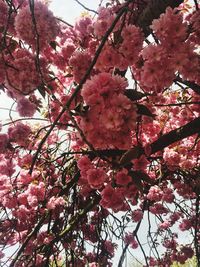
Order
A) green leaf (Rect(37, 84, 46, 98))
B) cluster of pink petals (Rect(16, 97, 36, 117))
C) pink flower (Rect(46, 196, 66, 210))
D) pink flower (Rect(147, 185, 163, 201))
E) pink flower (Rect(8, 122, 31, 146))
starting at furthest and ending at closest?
pink flower (Rect(147, 185, 163, 201)), pink flower (Rect(8, 122, 31, 146)), pink flower (Rect(46, 196, 66, 210)), cluster of pink petals (Rect(16, 97, 36, 117)), green leaf (Rect(37, 84, 46, 98))

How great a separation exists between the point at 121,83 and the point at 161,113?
3.49 m

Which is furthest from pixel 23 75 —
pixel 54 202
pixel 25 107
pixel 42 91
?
pixel 54 202

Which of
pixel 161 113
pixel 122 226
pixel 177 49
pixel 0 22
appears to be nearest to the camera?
pixel 177 49

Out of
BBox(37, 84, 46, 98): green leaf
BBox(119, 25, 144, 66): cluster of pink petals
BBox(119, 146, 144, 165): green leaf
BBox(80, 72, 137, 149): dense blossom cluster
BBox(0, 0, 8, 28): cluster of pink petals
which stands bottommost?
BBox(80, 72, 137, 149): dense blossom cluster

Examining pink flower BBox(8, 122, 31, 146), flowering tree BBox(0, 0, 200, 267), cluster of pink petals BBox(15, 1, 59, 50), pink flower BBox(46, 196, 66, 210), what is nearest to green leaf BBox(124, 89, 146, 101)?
flowering tree BBox(0, 0, 200, 267)

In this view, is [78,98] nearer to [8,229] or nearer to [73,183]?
[73,183]

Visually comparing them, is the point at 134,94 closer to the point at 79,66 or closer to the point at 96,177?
the point at 79,66

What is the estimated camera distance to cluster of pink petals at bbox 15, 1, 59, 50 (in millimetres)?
2354

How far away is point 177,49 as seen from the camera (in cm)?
187

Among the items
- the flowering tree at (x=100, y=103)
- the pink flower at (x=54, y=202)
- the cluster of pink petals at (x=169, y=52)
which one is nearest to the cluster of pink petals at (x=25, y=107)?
the flowering tree at (x=100, y=103)

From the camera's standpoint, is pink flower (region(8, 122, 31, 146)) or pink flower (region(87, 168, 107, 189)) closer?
pink flower (region(87, 168, 107, 189))

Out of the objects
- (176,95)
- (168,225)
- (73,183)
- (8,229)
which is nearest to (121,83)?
(73,183)

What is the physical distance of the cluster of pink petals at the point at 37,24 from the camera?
92.7 inches

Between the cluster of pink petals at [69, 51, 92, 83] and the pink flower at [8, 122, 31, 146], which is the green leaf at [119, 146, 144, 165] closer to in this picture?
the cluster of pink petals at [69, 51, 92, 83]
